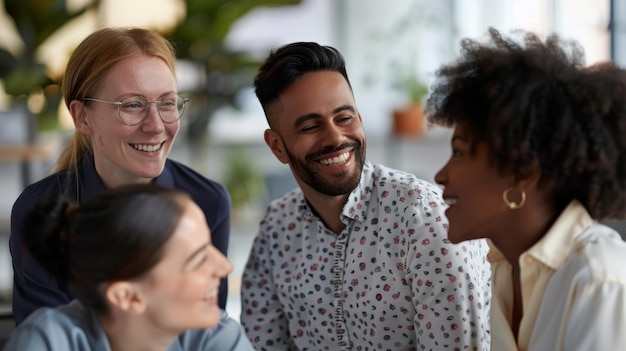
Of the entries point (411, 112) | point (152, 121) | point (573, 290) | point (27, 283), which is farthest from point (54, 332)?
point (411, 112)

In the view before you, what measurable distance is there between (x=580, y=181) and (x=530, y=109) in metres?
0.16

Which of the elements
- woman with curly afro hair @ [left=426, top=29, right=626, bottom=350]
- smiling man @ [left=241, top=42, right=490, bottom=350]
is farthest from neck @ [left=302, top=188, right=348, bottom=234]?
woman with curly afro hair @ [left=426, top=29, right=626, bottom=350]

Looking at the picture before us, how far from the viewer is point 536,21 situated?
20.8 ft

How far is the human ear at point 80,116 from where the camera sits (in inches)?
86.7

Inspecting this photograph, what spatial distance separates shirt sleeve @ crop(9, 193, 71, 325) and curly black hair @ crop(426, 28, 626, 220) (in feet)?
3.68

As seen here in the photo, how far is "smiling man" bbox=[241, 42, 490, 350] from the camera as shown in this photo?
1931 mm

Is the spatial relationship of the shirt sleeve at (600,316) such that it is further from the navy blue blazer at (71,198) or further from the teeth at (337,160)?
the navy blue blazer at (71,198)

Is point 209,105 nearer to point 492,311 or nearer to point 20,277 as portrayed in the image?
point 20,277

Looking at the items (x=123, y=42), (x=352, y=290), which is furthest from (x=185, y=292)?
(x=123, y=42)

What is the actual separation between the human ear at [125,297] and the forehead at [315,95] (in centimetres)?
79

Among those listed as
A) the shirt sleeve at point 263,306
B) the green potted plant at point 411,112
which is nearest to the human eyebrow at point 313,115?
the shirt sleeve at point 263,306

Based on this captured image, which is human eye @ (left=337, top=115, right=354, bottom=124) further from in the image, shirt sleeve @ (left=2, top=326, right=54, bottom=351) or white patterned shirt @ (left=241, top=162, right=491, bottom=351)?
shirt sleeve @ (left=2, top=326, right=54, bottom=351)

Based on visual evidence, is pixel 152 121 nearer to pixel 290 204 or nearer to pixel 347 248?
pixel 290 204

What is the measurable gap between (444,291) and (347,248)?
0.31 meters
